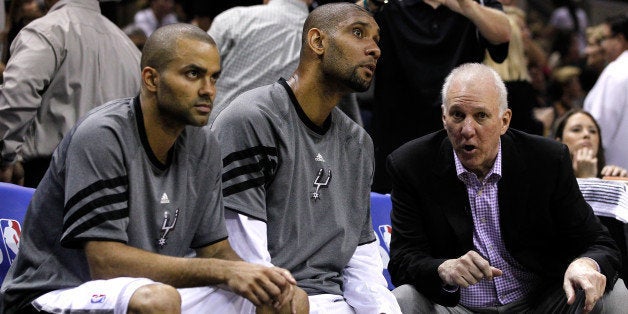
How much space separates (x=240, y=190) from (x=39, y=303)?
2.80 feet

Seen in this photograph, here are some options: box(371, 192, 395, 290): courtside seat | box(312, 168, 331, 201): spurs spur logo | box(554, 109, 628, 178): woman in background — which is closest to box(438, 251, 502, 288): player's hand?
box(312, 168, 331, 201): spurs spur logo

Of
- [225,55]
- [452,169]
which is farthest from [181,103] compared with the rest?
[225,55]

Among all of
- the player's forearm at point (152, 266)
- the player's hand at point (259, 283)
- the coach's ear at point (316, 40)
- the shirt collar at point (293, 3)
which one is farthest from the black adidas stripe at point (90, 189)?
the shirt collar at point (293, 3)

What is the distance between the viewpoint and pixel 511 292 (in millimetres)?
4664

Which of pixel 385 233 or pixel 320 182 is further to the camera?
pixel 385 233

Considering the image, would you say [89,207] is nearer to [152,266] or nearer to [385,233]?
[152,266]

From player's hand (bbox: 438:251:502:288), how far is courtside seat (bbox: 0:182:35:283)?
5.58ft

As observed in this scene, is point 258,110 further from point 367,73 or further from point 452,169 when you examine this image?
point 452,169

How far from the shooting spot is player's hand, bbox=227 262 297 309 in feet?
11.5

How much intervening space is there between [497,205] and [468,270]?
1.88 feet

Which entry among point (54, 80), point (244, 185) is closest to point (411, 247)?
point (244, 185)

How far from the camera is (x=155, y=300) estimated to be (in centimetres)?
330

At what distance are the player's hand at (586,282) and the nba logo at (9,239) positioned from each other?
2.17 meters

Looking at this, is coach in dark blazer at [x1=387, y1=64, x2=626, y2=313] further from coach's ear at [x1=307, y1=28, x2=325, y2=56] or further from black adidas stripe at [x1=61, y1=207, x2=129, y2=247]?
black adidas stripe at [x1=61, y1=207, x2=129, y2=247]
